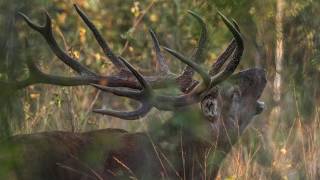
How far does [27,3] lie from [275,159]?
316cm

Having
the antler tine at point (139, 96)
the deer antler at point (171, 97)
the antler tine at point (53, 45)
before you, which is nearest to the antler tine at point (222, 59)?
the deer antler at point (171, 97)

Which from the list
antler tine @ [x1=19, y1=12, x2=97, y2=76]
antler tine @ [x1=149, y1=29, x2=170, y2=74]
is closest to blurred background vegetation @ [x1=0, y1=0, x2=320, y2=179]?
antler tine @ [x1=19, y1=12, x2=97, y2=76]

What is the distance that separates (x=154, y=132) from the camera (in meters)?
5.71

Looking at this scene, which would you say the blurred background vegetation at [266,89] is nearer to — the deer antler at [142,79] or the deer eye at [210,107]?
the deer antler at [142,79]

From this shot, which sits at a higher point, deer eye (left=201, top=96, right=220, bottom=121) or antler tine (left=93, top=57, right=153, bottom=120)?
antler tine (left=93, top=57, right=153, bottom=120)

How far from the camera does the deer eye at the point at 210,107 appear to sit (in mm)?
5828

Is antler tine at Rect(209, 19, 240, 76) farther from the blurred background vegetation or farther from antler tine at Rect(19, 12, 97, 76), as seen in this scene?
antler tine at Rect(19, 12, 97, 76)

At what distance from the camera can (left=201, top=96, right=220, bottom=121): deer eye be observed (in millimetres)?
A: 5828

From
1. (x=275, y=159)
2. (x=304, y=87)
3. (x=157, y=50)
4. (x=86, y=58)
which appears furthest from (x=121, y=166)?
(x=86, y=58)

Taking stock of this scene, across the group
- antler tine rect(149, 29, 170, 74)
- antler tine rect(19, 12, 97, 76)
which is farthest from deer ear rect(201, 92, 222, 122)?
antler tine rect(19, 12, 97, 76)

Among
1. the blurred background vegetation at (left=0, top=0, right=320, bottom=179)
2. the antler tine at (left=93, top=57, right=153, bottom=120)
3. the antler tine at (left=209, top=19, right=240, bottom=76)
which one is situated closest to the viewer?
the antler tine at (left=93, top=57, right=153, bottom=120)

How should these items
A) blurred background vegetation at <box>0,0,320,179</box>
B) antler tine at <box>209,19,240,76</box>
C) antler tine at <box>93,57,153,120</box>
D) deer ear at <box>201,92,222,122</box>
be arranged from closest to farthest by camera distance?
antler tine at <box>93,57,153,120</box> → deer ear at <box>201,92,222,122</box> → antler tine at <box>209,19,240,76</box> → blurred background vegetation at <box>0,0,320,179</box>

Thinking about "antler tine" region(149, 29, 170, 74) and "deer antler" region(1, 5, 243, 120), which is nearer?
"deer antler" region(1, 5, 243, 120)

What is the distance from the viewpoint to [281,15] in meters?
7.99
